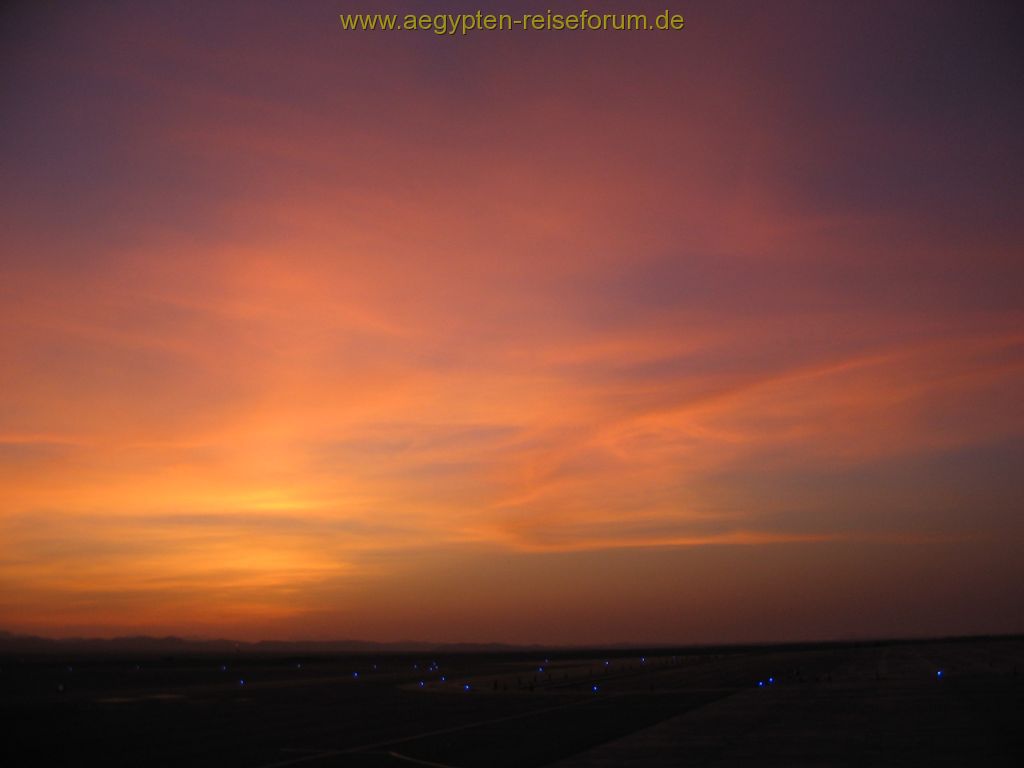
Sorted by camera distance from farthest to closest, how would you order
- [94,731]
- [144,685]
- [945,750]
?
[144,685]
[94,731]
[945,750]

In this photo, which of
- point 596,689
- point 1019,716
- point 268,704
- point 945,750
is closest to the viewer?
point 945,750

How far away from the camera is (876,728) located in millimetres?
36656

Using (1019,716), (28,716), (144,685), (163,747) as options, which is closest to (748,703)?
(1019,716)

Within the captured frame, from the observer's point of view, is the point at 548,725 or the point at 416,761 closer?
the point at 416,761

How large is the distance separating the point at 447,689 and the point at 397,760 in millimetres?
44173

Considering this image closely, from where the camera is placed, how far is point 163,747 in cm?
3684

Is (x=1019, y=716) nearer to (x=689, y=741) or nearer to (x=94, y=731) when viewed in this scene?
(x=689, y=741)

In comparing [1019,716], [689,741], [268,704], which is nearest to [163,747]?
[689,741]

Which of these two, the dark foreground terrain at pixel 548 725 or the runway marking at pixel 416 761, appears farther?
the dark foreground terrain at pixel 548 725

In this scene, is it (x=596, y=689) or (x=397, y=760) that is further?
(x=596, y=689)

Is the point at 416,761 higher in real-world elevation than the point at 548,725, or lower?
higher

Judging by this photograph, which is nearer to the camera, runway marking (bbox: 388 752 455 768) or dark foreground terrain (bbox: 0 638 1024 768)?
runway marking (bbox: 388 752 455 768)

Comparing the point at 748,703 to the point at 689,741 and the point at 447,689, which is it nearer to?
the point at 689,741

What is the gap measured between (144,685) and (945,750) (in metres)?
73.6
